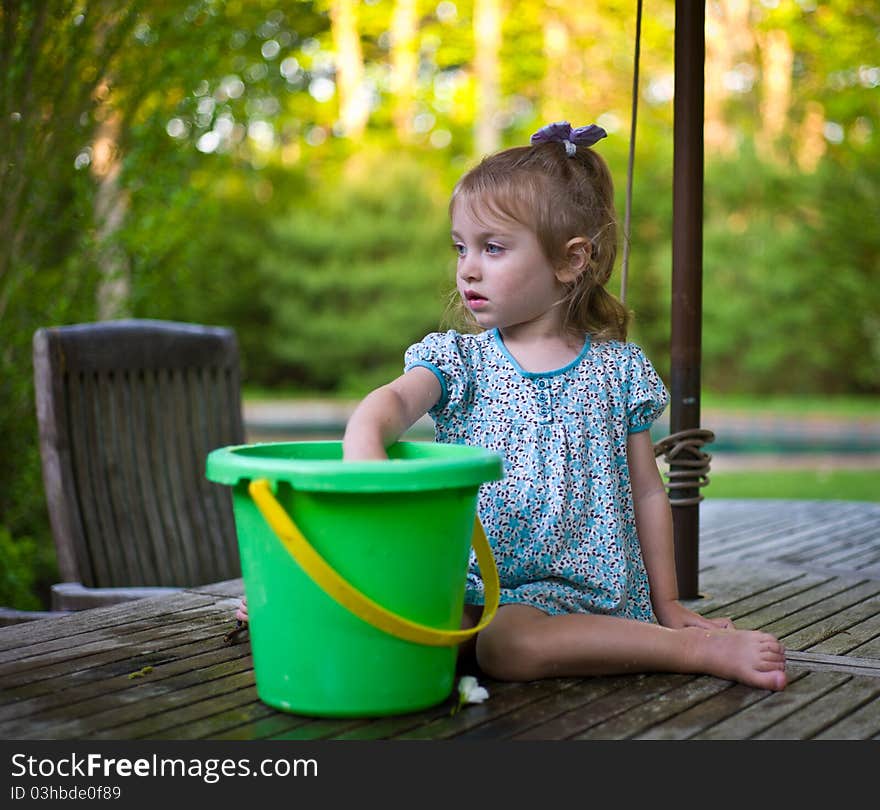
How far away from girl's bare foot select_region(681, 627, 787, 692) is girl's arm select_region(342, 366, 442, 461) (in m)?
0.63

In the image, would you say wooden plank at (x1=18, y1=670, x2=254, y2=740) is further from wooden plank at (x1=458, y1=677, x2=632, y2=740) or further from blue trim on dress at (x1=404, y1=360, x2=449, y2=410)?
blue trim on dress at (x1=404, y1=360, x2=449, y2=410)

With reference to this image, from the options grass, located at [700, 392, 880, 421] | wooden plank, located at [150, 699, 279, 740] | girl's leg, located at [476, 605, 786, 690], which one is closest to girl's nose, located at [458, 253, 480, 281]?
girl's leg, located at [476, 605, 786, 690]

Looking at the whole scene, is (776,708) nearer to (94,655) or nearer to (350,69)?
(94,655)

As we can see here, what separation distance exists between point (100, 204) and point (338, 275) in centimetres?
1110

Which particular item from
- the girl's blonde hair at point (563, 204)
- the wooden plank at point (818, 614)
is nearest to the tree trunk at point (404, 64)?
the wooden plank at point (818, 614)

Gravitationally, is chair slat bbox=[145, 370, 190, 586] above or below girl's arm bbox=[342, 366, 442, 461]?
below

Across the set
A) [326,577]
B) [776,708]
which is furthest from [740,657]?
[326,577]

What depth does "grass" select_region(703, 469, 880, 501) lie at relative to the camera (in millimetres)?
7762

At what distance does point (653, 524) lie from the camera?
2.23 metres

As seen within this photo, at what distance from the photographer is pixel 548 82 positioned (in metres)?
18.4

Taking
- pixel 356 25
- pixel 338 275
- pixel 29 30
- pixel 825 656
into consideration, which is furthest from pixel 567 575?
pixel 356 25

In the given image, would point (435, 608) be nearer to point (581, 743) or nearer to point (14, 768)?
point (581, 743)

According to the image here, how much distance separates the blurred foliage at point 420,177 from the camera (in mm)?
4477

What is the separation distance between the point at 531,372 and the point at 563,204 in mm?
332
